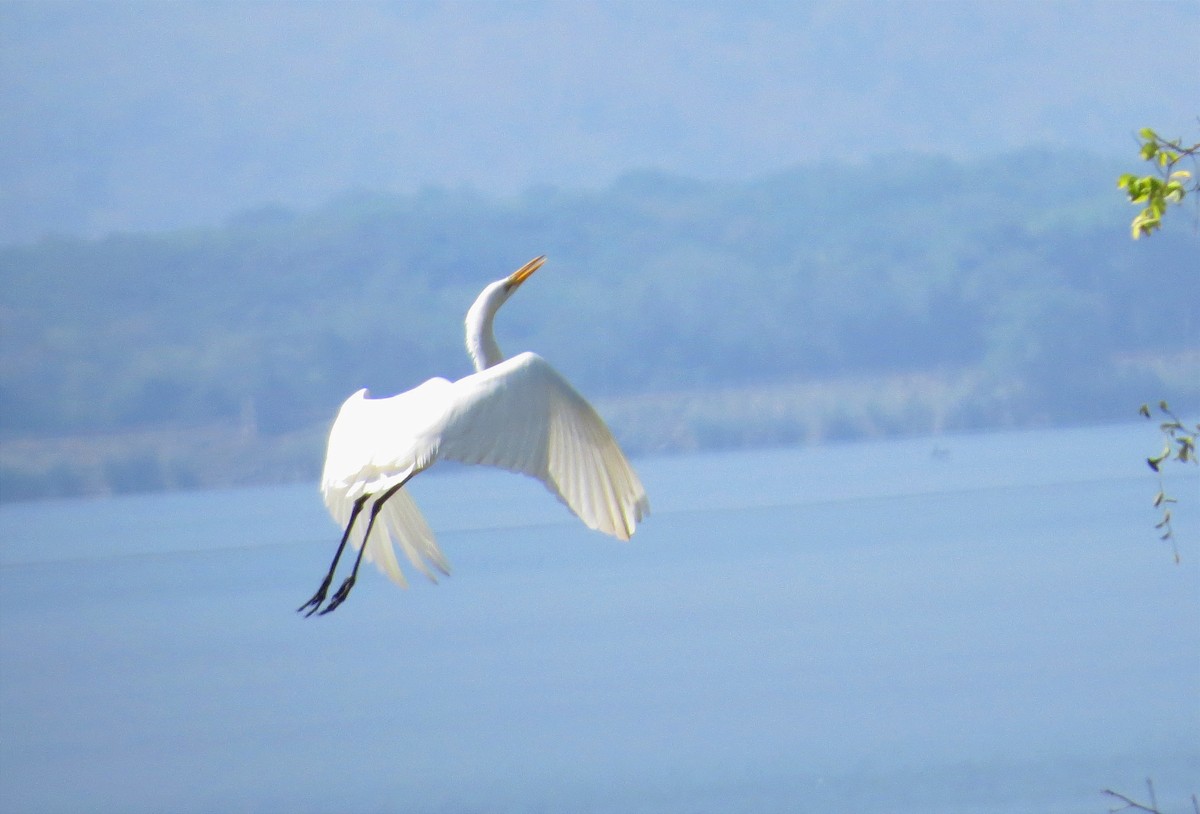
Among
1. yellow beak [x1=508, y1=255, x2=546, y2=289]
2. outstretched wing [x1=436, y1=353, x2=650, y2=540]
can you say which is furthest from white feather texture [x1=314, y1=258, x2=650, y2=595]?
yellow beak [x1=508, y1=255, x2=546, y2=289]

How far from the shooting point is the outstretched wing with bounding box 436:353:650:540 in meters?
3.88

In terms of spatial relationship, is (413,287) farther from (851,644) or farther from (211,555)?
(851,644)

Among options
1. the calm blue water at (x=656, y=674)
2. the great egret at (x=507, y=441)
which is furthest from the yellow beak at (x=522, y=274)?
the calm blue water at (x=656, y=674)

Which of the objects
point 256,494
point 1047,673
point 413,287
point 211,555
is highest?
point 413,287

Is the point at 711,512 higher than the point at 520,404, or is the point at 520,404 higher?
the point at 711,512

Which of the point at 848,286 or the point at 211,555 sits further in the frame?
the point at 848,286

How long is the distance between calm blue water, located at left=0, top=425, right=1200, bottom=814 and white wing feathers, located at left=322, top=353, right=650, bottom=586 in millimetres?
4817

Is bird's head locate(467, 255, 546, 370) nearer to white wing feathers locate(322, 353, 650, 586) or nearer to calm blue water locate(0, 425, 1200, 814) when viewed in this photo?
white wing feathers locate(322, 353, 650, 586)

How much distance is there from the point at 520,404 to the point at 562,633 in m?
10.6

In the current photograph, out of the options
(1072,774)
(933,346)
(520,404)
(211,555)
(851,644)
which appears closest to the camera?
(520,404)

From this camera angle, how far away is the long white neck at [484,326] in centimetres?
427

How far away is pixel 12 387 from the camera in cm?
4072

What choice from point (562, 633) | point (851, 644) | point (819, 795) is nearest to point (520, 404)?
point (819, 795)

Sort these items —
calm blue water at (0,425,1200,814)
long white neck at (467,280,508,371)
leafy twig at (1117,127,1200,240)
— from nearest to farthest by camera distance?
leafy twig at (1117,127,1200,240) → long white neck at (467,280,508,371) → calm blue water at (0,425,1200,814)
